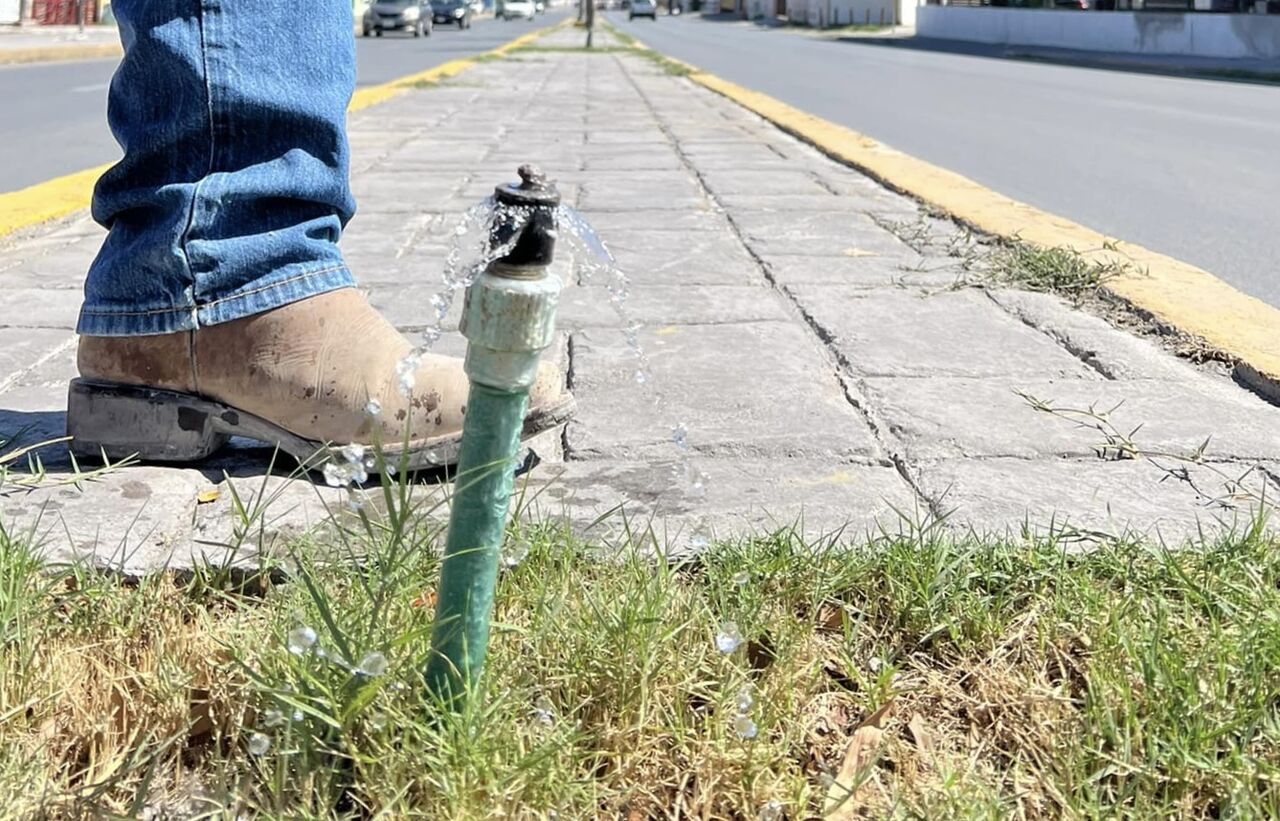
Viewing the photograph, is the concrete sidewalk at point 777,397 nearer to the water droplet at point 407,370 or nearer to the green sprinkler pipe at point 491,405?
the water droplet at point 407,370

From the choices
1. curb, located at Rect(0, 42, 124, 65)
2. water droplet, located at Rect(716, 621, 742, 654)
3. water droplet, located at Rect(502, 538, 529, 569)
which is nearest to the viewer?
water droplet, located at Rect(716, 621, 742, 654)

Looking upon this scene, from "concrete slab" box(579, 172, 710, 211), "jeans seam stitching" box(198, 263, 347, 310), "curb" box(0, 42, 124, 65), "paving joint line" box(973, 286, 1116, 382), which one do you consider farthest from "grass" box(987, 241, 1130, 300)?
"curb" box(0, 42, 124, 65)

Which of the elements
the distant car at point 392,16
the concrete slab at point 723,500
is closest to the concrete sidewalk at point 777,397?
the concrete slab at point 723,500

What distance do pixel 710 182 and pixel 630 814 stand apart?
4.46 m

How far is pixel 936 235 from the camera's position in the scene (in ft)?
13.5

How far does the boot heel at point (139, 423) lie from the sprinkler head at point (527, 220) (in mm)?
1005

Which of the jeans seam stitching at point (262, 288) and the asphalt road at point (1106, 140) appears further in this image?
the asphalt road at point (1106, 140)

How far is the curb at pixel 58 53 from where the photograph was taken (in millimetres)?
16219

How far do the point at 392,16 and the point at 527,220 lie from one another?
1260 inches

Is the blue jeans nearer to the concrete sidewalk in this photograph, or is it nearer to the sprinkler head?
the concrete sidewalk

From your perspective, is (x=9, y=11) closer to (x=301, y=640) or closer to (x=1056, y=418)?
(x=1056, y=418)

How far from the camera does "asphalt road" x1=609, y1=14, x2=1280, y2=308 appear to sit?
4.73m

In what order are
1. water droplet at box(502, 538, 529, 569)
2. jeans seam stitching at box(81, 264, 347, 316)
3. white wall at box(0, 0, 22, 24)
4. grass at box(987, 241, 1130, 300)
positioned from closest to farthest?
water droplet at box(502, 538, 529, 569), jeans seam stitching at box(81, 264, 347, 316), grass at box(987, 241, 1130, 300), white wall at box(0, 0, 22, 24)

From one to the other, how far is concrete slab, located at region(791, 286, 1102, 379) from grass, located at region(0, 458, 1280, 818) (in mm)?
1025
